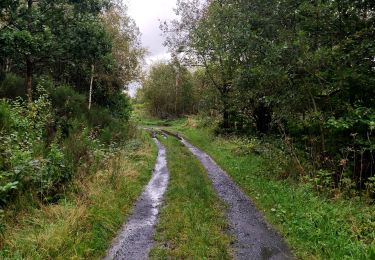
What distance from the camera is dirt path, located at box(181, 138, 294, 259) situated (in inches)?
258

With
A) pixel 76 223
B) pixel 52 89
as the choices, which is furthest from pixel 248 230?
pixel 52 89

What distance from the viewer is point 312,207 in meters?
7.96

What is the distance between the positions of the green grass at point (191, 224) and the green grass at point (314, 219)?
1366 mm

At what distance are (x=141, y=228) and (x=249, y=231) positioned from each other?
2577 mm

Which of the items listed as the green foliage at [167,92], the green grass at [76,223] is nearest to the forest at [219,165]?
the green grass at [76,223]

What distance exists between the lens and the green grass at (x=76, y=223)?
593cm

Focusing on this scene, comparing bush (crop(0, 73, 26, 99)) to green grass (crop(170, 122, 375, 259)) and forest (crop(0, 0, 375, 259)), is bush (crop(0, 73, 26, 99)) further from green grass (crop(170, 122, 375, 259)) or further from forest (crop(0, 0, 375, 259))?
green grass (crop(170, 122, 375, 259))

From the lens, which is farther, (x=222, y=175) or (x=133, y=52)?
(x=133, y=52)

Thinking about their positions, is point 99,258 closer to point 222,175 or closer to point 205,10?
point 222,175

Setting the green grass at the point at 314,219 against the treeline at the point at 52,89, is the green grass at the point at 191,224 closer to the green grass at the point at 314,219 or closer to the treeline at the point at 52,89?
the green grass at the point at 314,219

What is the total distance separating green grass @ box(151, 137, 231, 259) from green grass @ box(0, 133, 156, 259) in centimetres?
119

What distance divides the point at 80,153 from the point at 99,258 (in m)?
4.87

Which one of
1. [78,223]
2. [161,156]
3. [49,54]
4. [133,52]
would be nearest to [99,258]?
[78,223]

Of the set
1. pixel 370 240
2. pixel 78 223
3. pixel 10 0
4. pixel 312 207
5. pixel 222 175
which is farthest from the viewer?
pixel 222 175
